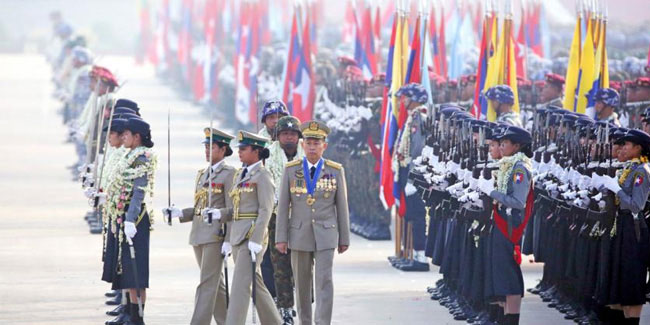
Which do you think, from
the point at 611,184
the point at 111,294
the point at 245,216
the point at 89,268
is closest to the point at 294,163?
A: the point at 245,216

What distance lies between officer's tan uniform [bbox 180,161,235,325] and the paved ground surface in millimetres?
1416

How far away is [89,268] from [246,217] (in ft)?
16.3

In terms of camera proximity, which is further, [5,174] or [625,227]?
[5,174]

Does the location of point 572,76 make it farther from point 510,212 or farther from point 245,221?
point 245,221

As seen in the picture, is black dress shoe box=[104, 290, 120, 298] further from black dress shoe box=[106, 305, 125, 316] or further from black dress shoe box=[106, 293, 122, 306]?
black dress shoe box=[106, 305, 125, 316]

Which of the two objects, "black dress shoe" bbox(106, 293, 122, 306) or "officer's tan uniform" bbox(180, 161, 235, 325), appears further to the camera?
"black dress shoe" bbox(106, 293, 122, 306)

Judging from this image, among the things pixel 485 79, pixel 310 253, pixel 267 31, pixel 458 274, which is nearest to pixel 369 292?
pixel 458 274

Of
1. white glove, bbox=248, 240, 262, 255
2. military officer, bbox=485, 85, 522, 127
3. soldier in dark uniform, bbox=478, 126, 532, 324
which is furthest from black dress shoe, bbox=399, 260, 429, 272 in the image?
white glove, bbox=248, 240, 262, 255

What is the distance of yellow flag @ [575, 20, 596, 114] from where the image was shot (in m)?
18.6

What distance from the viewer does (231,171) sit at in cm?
1218

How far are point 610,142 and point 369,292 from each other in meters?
3.18

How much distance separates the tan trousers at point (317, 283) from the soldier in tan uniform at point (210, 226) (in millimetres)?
532

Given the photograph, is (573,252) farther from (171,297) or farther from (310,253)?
(171,297)

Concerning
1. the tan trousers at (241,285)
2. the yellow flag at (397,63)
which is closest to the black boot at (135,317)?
the tan trousers at (241,285)
